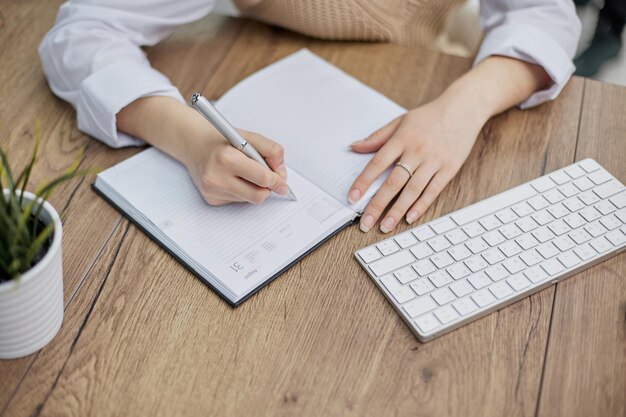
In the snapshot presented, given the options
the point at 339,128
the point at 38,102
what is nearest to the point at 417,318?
the point at 339,128

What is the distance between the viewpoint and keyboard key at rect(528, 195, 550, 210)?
0.80m

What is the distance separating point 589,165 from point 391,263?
31cm

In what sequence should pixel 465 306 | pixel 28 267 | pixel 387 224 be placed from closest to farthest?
1. pixel 28 267
2. pixel 465 306
3. pixel 387 224

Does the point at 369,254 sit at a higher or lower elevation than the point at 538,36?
lower

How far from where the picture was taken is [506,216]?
792mm

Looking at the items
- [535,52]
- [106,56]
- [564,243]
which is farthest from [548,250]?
[106,56]

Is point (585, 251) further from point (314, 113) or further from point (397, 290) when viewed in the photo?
point (314, 113)

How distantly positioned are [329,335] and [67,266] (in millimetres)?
312

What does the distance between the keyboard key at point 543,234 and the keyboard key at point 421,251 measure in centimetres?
13

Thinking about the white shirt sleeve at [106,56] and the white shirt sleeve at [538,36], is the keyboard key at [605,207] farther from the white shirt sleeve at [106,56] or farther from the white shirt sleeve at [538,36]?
the white shirt sleeve at [106,56]

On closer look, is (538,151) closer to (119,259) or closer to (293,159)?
(293,159)

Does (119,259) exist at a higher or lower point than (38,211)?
lower

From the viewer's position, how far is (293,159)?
2.89 feet

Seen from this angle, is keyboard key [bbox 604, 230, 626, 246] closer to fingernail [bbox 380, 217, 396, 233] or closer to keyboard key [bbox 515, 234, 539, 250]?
keyboard key [bbox 515, 234, 539, 250]
